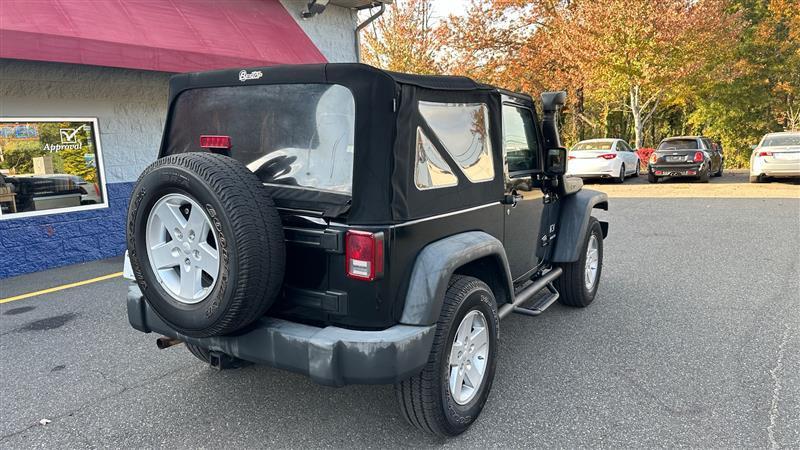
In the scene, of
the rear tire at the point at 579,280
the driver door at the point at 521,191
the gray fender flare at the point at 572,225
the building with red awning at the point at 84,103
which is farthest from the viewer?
the building with red awning at the point at 84,103

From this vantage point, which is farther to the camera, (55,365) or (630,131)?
(630,131)

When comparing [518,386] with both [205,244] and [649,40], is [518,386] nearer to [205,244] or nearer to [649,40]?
[205,244]

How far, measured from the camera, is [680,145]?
54.0 ft

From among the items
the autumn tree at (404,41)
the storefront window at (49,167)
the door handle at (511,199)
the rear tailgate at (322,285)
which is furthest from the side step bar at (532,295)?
the autumn tree at (404,41)

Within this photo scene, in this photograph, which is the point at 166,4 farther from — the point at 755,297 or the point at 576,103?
the point at 576,103

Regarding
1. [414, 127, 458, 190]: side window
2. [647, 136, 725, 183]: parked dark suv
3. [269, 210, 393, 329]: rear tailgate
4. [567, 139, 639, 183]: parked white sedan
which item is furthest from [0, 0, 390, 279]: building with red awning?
[647, 136, 725, 183]: parked dark suv

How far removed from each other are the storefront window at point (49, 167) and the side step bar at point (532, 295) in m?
6.51

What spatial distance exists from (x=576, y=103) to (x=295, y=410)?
2518 cm

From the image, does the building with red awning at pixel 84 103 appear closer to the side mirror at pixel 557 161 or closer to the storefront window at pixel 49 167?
the storefront window at pixel 49 167

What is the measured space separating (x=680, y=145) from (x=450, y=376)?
53.6 ft

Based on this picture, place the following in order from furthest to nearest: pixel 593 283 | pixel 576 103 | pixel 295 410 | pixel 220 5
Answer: pixel 576 103 < pixel 220 5 < pixel 593 283 < pixel 295 410

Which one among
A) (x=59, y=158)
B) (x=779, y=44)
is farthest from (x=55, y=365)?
(x=779, y=44)

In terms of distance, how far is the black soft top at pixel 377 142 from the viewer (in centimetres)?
254

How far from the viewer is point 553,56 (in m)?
21.8
